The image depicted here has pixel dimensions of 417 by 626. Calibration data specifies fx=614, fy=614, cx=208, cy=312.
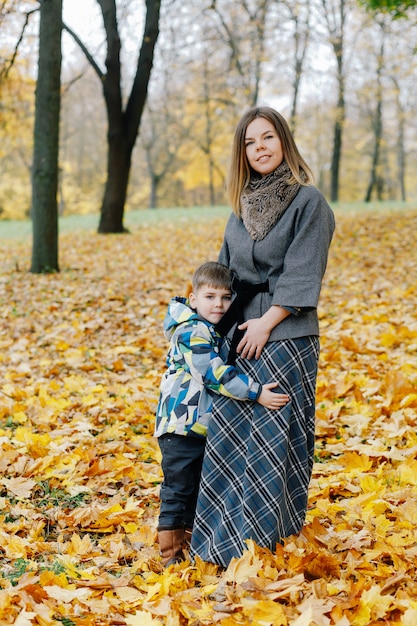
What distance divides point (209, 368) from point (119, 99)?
38.5 ft

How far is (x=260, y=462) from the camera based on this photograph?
2.62m

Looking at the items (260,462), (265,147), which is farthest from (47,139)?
(260,462)

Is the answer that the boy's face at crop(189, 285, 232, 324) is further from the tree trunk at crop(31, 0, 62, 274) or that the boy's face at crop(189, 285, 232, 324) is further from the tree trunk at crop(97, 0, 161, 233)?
the tree trunk at crop(97, 0, 161, 233)

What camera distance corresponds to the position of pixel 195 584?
2697 millimetres

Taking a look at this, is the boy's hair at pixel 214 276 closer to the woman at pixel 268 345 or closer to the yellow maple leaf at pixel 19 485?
the woman at pixel 268 345

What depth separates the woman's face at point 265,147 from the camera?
8.86 ft

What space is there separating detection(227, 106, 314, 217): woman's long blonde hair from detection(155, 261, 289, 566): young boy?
0.37m

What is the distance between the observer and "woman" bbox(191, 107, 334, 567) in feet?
Result: 8.55

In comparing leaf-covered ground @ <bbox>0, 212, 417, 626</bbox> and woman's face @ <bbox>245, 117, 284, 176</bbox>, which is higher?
woman's face @ <bbox>245, 117, 284, 176</bbox>

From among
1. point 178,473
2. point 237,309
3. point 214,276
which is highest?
point 214,276

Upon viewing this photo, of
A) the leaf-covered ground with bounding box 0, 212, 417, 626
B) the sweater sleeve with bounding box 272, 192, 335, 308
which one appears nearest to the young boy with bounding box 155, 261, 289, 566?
the leaf-covered ground with bounding box 0, 212, 417, 626

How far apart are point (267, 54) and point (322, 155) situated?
77.0ft

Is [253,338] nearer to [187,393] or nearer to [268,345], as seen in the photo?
[268,345]

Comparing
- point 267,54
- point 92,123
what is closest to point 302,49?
point 267,54
